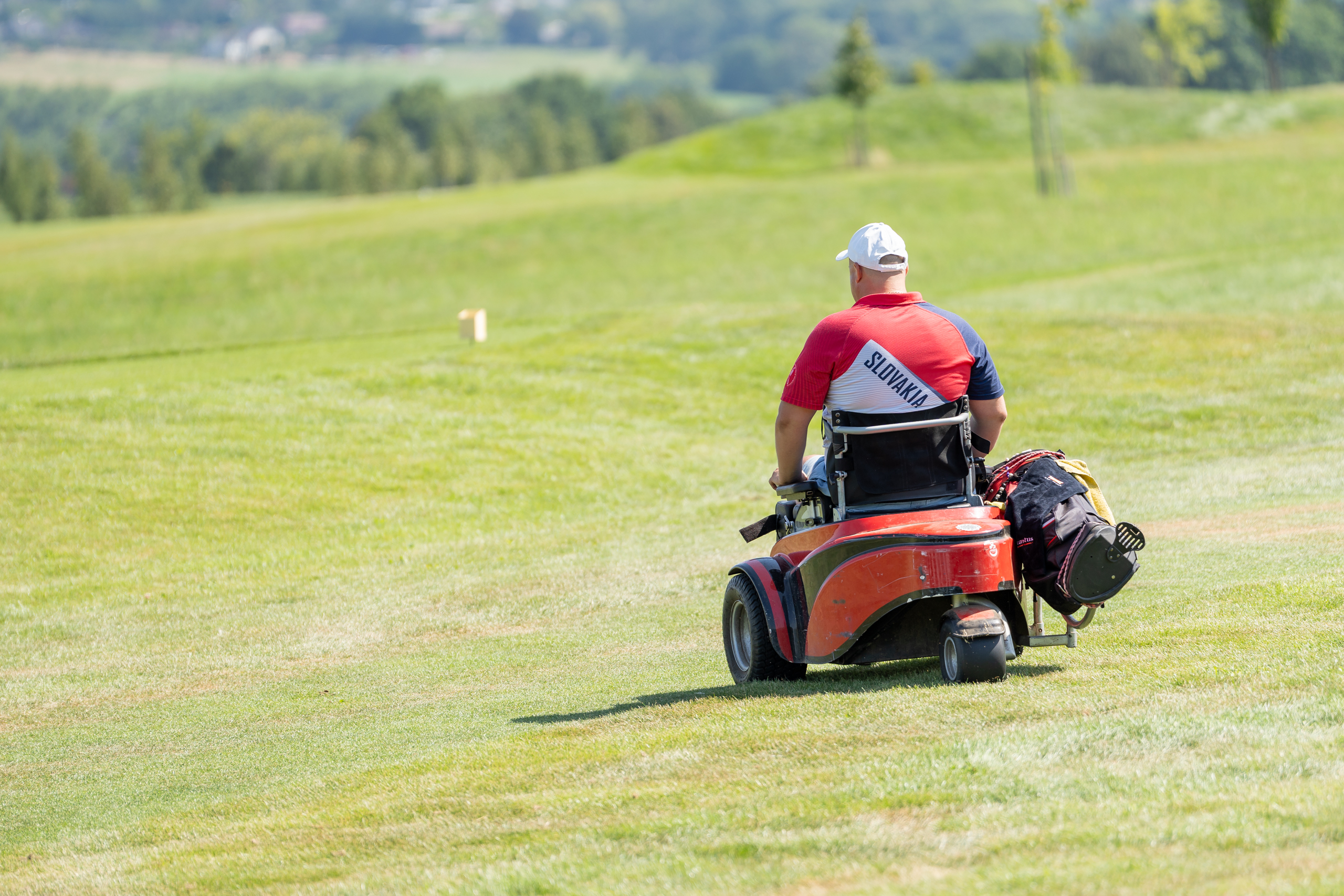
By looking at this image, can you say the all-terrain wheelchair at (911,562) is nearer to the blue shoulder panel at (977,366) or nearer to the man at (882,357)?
the man at (882,357)

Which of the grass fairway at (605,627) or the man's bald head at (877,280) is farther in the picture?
the man's bald head at (877,280)

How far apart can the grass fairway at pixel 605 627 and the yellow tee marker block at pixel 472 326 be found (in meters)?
0.77

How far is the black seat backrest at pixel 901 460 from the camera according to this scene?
7449 millimetres

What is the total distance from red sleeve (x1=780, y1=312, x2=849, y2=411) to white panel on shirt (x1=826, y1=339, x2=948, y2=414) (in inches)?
3.8

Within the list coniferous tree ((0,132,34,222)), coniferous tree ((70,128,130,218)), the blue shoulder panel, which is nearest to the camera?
the blue shoulder panel

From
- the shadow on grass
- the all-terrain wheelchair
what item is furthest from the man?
the shadow on grass

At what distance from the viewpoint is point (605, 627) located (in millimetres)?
12219

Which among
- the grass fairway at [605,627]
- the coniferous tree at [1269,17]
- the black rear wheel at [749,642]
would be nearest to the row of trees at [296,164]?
the coniferous tree at [1269,17]

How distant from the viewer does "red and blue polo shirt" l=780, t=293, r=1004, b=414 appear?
733 centimetres

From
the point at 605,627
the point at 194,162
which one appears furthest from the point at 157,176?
the point at 605,627

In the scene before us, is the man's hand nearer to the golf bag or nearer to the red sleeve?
the red sleeve

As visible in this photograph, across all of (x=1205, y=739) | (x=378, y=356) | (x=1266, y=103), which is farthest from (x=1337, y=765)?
(x=1266, y=103)

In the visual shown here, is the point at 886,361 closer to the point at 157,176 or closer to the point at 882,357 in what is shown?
the point at 882,357

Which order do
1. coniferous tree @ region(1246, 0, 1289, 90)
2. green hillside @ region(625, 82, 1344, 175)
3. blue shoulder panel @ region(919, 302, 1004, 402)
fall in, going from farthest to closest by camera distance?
coniferous tree @ region(1246, 0, 1289, 90) < green hillside @ region(625, 82, 1344, 175) < blue shoulder panel @ region(919, 302, 1004, 402)
